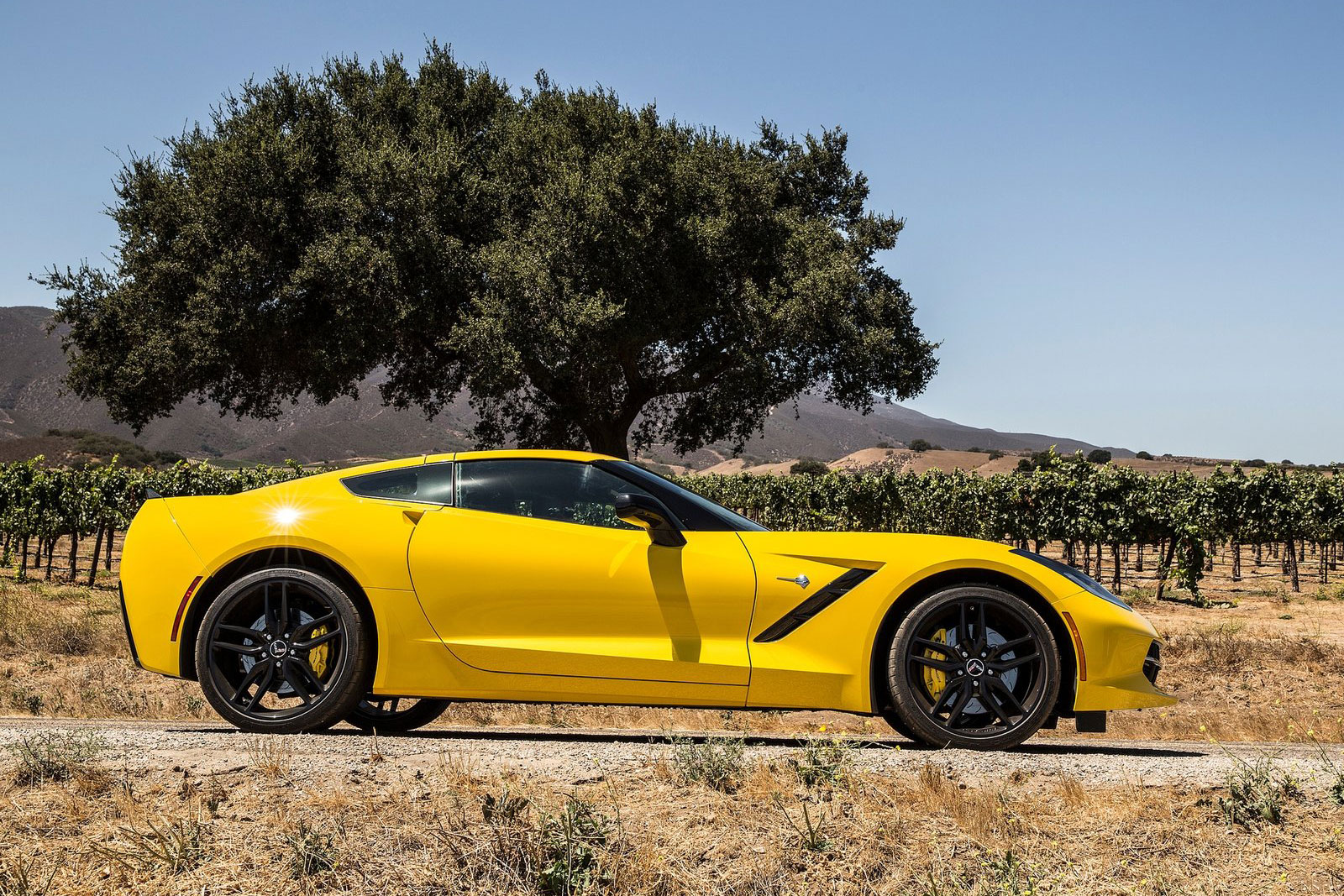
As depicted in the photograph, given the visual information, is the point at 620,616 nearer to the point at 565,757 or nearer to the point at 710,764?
the point at 565,757

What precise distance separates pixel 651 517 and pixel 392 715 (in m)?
2.41

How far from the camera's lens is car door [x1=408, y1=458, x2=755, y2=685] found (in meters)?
4.91

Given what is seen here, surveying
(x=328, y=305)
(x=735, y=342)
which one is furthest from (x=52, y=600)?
(x=735, y=342)

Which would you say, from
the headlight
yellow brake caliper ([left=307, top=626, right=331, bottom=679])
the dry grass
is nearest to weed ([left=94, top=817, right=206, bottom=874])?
the dry grass

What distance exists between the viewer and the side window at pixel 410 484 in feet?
17.6

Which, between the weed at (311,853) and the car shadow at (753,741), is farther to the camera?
the car shadow at (753,741)

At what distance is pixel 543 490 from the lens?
533 centimetres

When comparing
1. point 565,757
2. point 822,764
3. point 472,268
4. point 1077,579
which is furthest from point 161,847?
point 472,268

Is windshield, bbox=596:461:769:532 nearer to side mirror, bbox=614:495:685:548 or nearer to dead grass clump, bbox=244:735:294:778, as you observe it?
side mirror, bbox=614:495:685:548

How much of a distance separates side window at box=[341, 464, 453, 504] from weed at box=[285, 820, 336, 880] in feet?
6.28

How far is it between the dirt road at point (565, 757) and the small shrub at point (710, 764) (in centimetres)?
18

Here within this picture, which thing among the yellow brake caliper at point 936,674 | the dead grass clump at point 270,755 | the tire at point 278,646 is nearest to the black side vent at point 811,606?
the yellow brake caliper at point 936,674

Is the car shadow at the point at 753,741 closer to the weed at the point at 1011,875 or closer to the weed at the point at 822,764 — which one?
the weed at the point at 822,764

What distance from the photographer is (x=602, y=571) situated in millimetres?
4977
